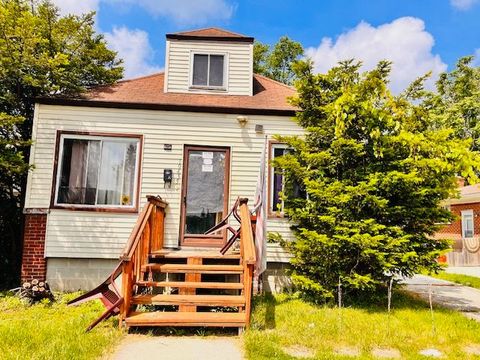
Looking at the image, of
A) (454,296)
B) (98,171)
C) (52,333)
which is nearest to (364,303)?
(454,296)

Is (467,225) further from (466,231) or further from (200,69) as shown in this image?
(200,69)

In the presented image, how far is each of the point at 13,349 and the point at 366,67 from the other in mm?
6653

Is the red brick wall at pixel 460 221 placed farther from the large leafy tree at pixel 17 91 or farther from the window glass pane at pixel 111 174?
the large leafy tree at pixel 17 91

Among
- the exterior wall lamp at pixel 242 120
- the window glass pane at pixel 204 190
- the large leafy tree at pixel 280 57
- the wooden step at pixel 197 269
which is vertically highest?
the large leafy tree at pixel 280 57

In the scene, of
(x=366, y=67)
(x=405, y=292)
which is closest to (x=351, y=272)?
(x=405, y=292)

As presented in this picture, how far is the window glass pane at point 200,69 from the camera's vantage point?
8320 mm

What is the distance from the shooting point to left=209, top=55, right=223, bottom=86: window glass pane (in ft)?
27.3

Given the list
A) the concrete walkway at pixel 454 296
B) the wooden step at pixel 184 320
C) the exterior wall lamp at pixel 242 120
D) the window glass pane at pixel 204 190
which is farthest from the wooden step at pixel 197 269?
the concrete walkway at pixel 454 296

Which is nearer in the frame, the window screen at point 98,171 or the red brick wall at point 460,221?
the window screen at point 98,171

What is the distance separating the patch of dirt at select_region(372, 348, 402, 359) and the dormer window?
629cm

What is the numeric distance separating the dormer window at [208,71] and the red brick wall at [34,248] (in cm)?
449

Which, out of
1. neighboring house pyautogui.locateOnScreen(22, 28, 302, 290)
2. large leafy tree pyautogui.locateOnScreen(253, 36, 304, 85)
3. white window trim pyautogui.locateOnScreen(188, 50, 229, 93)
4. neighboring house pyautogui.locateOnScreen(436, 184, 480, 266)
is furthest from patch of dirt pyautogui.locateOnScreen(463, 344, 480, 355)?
large leafy tree pyautogui.locateOnScreen(253, 36, 304, 85)

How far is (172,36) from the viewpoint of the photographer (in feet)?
27.7

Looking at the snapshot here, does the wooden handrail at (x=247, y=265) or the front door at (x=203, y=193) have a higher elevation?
the front door at (x=203, y=193)
